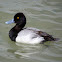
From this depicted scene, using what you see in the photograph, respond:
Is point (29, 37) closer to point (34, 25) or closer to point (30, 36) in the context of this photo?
point (30, 36)

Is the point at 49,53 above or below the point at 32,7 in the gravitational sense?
below

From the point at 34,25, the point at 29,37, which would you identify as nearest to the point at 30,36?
the point at 29,37

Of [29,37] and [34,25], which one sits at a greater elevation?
[34,25]

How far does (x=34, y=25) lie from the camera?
7578mm

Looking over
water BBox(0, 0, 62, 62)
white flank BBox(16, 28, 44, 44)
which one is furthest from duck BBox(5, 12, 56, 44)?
water BBox(0, 0, 62, 62)

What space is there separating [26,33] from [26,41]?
0.24m

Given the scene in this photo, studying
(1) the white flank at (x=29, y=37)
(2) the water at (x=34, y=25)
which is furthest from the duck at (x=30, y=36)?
(2) the water at (x=34, y=25)

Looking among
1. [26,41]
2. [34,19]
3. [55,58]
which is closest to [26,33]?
[26,41]

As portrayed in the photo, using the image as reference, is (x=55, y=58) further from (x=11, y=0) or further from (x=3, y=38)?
(x=11, y=0)

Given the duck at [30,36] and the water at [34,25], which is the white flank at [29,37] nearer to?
the duck at [30,36]

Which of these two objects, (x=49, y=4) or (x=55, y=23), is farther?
(x=49, y=4)

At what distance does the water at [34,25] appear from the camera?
5.68m

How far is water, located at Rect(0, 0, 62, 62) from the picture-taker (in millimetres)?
5680

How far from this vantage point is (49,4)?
8.90 metres
